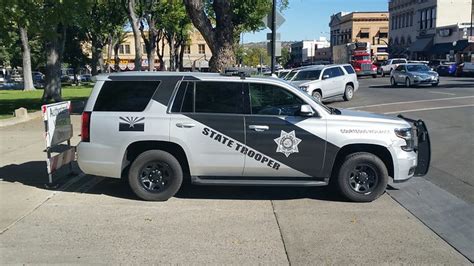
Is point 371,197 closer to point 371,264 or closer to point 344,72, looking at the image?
point 371,264

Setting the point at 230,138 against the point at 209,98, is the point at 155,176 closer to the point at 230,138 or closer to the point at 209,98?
the point at 230,138

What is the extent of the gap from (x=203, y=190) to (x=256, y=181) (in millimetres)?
1041

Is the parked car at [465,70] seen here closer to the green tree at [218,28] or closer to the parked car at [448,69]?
the parked car at [448,69]

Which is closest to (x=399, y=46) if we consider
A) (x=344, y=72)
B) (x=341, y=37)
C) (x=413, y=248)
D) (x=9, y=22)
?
(x=341, y=37)

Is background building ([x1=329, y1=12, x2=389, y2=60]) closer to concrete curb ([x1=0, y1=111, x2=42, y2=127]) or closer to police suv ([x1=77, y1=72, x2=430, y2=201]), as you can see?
concrete curb ([x1=0, y1=111, x2=42, y2=127])

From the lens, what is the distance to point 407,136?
Answer: 6.76 metres

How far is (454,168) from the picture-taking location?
344 inches

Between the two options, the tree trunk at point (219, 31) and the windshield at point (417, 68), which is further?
the windshield at point (417, 68)

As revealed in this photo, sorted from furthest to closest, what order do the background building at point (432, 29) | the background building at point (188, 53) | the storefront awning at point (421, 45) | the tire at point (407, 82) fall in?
the background building at point (188, 53), the storefront awning at point (421, 45), the background building at point (432, 29), the tire at point (407, 82)

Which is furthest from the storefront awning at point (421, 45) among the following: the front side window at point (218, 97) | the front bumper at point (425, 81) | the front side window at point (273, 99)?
A: the front side window at point (218, 97)

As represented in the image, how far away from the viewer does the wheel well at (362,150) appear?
6.75 meters

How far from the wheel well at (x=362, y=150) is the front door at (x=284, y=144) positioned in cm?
30

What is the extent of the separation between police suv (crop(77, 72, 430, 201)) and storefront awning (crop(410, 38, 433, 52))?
239 ft

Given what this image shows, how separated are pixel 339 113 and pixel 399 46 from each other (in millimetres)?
85024
